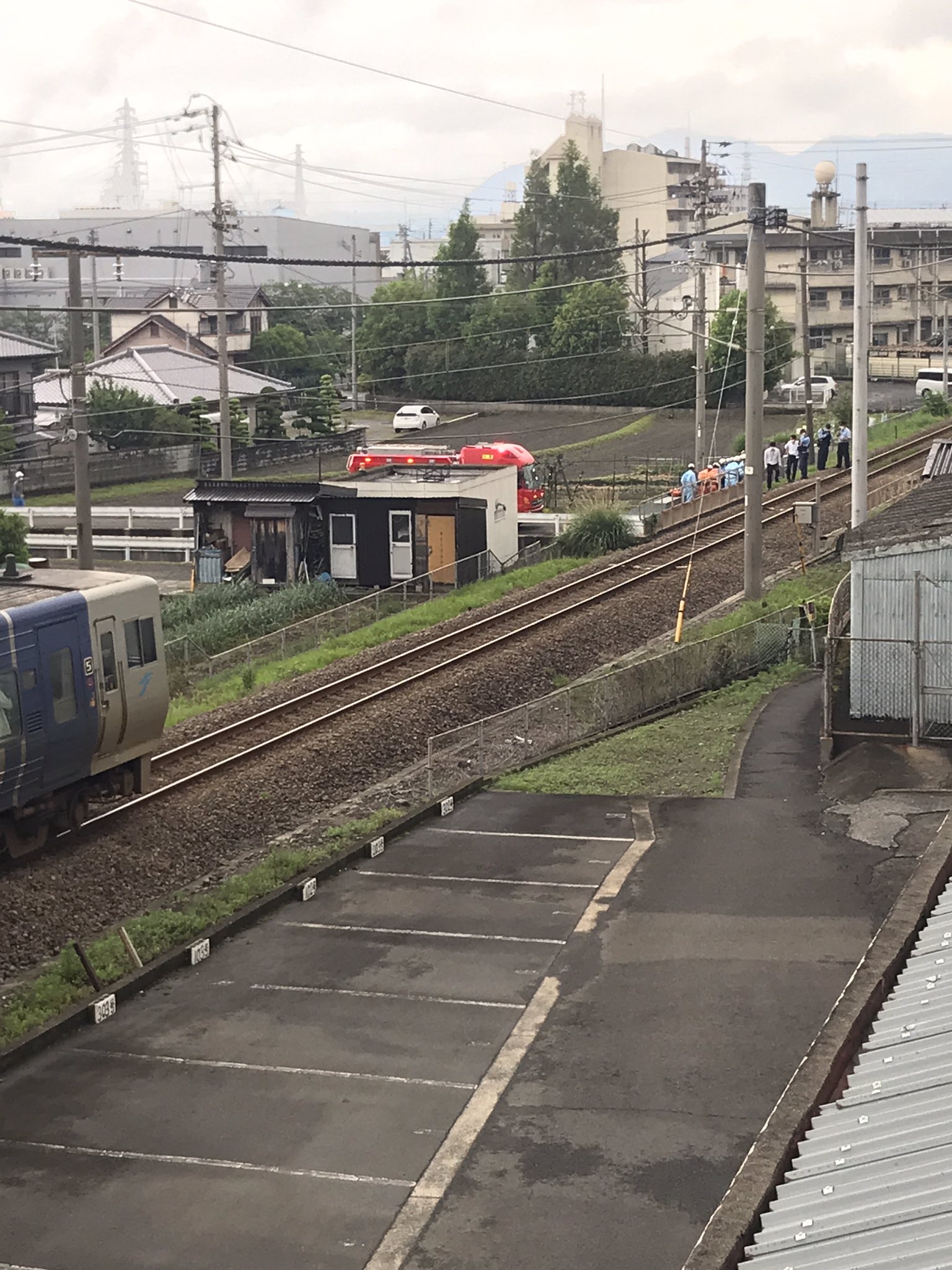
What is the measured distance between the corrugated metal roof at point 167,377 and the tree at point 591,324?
1701 centimetres

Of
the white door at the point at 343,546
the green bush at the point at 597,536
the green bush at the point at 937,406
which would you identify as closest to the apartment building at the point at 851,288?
the green bush at the point at 937,406

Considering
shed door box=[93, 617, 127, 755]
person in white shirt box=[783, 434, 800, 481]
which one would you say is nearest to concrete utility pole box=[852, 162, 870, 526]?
shed door box=[93, 617, 127, 755]

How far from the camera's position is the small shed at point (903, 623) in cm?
1811

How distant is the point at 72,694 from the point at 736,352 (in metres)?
56.7

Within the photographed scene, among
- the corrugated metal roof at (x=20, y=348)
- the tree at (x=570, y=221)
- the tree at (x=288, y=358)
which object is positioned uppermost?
the tree at (x=570, y=221)

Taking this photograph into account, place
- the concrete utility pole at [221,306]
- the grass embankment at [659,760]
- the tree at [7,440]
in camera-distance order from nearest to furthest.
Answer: the grass embankment at [659,760] → the concrete utility pole at [221,306] → the tree at [7,440]

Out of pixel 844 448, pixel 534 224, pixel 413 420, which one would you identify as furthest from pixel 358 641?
pixel 534 224

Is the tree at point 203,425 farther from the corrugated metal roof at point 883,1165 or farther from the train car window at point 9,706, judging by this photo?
the corrugated metal roof at point 883,1165

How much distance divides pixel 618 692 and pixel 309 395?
49.6m

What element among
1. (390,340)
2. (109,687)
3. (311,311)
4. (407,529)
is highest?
(311,311)

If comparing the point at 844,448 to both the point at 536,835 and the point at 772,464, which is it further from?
the point at 536,835

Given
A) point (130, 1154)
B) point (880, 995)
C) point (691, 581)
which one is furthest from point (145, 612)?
point (691, 581)

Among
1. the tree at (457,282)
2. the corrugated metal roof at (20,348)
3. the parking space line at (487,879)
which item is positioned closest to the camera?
the parking space line at (487,879)

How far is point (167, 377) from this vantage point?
2640 inches
